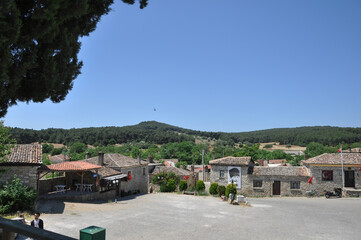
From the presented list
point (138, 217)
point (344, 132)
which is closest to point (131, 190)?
point (138, 217)

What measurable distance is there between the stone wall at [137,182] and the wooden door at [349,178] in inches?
1049

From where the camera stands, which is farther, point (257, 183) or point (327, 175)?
point (257, 183)

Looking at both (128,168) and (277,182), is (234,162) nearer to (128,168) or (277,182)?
(277,182)

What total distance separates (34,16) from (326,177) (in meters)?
36.6

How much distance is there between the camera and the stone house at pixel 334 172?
32156 millimetres

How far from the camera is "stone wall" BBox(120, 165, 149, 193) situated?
107 ft

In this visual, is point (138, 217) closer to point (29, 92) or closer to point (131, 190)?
point (29, 92)

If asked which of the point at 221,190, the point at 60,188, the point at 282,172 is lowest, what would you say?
the point at 221,190

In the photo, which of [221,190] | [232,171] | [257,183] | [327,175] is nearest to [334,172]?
[327,175]

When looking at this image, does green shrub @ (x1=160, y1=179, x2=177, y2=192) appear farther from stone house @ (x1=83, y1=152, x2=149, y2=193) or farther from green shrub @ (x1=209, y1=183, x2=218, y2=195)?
green shrub @ (x1=209, y1=183, x2=218, y2=195)

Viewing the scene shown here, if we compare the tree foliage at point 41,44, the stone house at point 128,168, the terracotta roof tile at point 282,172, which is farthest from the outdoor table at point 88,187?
the terracotta roof tile at point 282,172

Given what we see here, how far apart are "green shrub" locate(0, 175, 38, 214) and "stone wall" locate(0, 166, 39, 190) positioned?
2.19 ft

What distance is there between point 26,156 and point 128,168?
16.1 meters

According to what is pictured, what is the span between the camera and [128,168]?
109ft
